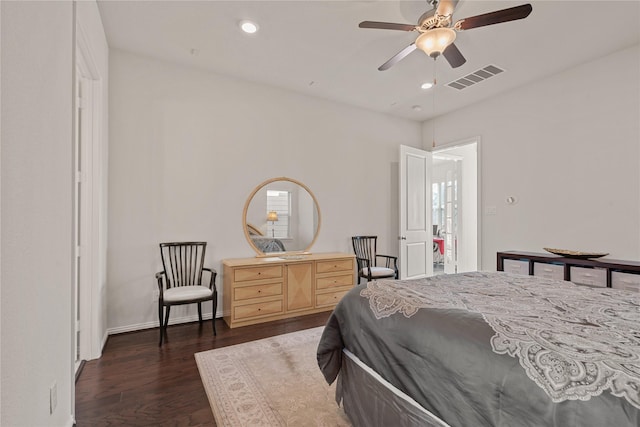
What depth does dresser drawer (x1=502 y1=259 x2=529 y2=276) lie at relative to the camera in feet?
11.0

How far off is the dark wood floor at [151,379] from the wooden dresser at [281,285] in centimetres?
21

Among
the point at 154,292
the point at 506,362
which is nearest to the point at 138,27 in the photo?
the point at 154,292

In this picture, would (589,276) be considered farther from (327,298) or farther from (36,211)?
(36,211)

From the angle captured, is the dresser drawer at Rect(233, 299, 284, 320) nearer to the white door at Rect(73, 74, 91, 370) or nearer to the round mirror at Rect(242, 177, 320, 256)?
the round mirror at Rect(242, 177, 320, 256)

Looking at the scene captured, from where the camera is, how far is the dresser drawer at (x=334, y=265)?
378 cm

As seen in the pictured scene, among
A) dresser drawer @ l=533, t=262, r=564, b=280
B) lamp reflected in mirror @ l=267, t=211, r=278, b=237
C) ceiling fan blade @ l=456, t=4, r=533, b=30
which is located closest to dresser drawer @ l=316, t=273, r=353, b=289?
lamp reflected in mirror @ l=267, t=211, r=278, b=237

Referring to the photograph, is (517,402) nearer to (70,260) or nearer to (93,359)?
(70,260)

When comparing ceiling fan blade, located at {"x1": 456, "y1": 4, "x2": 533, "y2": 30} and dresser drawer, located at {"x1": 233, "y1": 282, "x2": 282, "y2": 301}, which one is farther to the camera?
dresser drawer, located at {"x1": 233, "y1": 282, "x2": 282, "y2": 301}

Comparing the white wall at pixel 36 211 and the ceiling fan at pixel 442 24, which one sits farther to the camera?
the ceiling fan at pixel 442 24

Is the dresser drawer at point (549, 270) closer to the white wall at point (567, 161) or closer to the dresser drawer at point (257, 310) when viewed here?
the white wall at point (567, 161)

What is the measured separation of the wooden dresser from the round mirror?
0.26 m

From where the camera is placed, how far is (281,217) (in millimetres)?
4004

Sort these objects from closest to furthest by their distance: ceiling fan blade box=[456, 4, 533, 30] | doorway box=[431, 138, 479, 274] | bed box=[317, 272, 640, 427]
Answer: bed box=[317, 272, 640, 427]
ceiling fan blade box=[456, 4, 533, 30]
doorway box=[431, 138, 479, 274]

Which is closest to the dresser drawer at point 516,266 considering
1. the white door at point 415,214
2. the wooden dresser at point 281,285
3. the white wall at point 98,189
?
the white door at point 415,214
